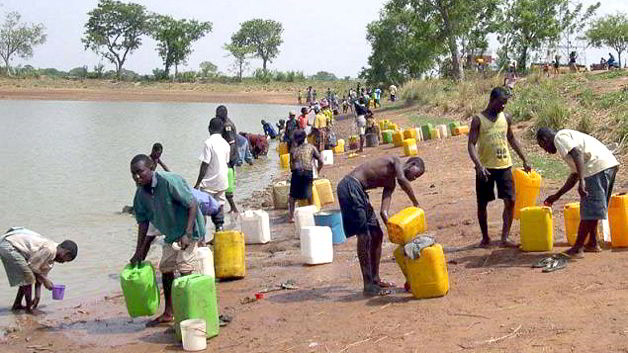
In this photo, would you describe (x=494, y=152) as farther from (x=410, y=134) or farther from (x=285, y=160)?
(x=410, y=134)

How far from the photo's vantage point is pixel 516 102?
2222cm

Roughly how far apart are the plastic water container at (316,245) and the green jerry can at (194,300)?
2.61 metres

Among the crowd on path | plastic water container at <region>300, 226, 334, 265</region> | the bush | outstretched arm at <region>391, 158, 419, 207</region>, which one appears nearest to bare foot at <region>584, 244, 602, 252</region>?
the crowd on path

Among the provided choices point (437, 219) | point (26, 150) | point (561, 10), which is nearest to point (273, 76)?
point (561, 10)

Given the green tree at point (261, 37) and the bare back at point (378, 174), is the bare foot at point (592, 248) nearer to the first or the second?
the bare back at point (378, 174)

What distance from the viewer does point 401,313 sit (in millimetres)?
6812

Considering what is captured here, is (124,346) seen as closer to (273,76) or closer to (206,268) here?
(206,268)

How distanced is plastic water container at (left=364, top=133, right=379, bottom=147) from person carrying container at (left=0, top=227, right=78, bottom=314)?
15633 millimetres

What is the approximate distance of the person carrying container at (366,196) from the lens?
7359 mm

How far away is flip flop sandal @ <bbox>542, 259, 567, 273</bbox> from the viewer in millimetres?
7453

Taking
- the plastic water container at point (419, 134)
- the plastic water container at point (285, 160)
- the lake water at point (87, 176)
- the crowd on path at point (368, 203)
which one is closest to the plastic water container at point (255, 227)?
the crowd on path at point (368, 203)

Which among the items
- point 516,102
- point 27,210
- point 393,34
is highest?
point 393,34

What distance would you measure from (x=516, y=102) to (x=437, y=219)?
12103 mm

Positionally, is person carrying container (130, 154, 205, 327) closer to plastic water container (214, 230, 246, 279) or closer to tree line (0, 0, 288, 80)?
plastic water container (214, 230, 246, 279)
